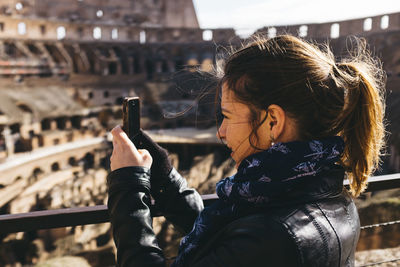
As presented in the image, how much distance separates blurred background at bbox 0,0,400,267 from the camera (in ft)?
28.0

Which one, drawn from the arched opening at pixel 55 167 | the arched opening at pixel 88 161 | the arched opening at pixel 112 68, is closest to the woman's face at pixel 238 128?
the arched opening at pixel 55 167

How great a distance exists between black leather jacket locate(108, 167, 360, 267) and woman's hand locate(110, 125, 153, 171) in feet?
0.08

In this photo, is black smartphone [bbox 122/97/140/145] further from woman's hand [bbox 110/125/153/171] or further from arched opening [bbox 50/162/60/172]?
arched opening [bbox 50/162/60/172]

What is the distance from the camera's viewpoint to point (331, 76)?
0.95 metres

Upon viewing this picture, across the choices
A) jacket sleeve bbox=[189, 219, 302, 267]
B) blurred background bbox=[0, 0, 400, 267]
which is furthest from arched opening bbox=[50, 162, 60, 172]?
jacket sleeve bbox=[189, 219, 302, 267]

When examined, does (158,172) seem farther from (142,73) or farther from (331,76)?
(142,73)

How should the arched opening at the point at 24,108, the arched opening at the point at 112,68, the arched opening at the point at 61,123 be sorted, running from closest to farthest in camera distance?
1. the arched opening at the point at 24,108
2. the arched opening at the point at 61,123
3. the arched opening at the point at 112,68

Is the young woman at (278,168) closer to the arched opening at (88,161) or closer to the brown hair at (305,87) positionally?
the brown hair at (305,87)

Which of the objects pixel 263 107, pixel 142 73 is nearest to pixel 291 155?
pixel 263 107

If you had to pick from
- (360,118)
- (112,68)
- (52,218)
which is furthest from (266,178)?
(112,68)

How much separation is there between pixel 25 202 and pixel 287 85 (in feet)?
36.4

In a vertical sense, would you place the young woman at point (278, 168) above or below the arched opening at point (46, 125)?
above

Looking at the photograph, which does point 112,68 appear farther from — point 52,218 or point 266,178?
point 266,178

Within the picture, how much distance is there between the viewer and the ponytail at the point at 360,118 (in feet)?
3.24
